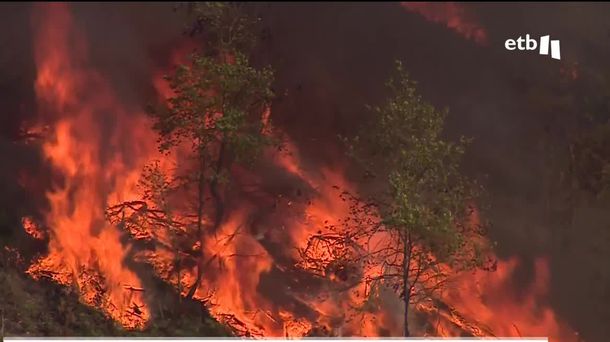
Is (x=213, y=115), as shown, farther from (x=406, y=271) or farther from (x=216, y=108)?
(x=406, y=271)

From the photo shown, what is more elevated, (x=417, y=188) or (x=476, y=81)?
(x=476, y=81)

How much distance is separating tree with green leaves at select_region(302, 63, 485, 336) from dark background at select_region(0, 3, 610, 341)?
0.39ft

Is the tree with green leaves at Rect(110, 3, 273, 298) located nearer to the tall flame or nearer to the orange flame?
the tall flame

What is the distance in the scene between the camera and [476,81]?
3.34 metres

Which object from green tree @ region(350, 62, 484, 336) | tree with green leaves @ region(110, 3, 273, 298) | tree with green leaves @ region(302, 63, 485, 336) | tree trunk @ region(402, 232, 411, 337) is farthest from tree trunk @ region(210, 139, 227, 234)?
tree trunk @ region(402, 232, 411, 337)

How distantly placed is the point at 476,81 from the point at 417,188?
0.79 m

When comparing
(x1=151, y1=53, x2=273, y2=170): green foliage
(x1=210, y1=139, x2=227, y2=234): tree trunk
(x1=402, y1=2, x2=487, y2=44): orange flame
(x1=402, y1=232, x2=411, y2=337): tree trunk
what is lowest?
(x1=402, y1=232, x2=411, y2=337): tree trunk

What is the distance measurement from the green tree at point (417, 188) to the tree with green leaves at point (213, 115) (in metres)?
0.71

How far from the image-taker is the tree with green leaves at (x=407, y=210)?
3.34 meters

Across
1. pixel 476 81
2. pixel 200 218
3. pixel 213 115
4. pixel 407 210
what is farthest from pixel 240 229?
pixel 476 81

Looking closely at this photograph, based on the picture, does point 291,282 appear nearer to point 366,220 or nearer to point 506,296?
point 366,220

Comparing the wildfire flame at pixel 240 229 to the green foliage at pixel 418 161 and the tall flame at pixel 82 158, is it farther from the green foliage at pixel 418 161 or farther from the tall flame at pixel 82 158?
the green foliage at pixel 418 161

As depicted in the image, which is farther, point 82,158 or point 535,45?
point 82,158

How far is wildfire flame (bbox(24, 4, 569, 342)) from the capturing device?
338 cm
